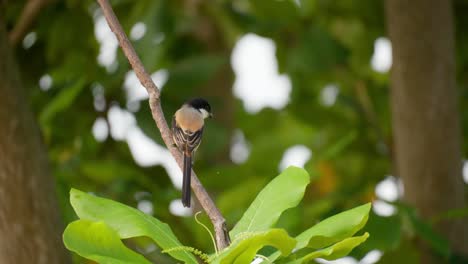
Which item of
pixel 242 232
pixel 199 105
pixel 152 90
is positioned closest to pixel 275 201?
pixel 242 232

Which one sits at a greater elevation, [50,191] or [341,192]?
[50,191]

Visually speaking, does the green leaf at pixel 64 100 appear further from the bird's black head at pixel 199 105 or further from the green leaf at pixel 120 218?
the green leaf at pixel 120 218

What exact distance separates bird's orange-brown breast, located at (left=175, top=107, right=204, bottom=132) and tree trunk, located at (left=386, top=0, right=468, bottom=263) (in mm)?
1072

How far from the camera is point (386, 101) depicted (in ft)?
17.1

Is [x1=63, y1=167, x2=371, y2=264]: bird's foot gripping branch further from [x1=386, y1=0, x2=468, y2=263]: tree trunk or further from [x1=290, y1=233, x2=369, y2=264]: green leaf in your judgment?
[x1=386, y1=0, x2=468, y2=263]: tree trunk

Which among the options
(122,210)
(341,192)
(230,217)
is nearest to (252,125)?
(341,192)

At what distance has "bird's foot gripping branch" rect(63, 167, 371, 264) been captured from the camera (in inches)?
79.7

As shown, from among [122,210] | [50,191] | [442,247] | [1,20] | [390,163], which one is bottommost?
[442,247]

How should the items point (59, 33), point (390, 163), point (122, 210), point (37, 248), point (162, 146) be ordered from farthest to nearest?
point (390, 163) → point (59, 33) → point (162, 146) → point (37, 248) → point (122, 210)

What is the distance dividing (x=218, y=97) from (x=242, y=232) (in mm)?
2905

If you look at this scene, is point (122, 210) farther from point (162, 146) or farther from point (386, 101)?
point (386, 101)

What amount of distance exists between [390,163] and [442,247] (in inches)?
54.6

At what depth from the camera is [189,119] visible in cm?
356

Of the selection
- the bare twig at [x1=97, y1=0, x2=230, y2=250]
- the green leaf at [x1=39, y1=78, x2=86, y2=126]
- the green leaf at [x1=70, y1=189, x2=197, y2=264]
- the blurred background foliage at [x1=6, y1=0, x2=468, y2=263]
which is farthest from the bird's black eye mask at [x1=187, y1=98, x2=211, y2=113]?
the green leaf at [x1=70, y1=189, x2=197, y2=264]
